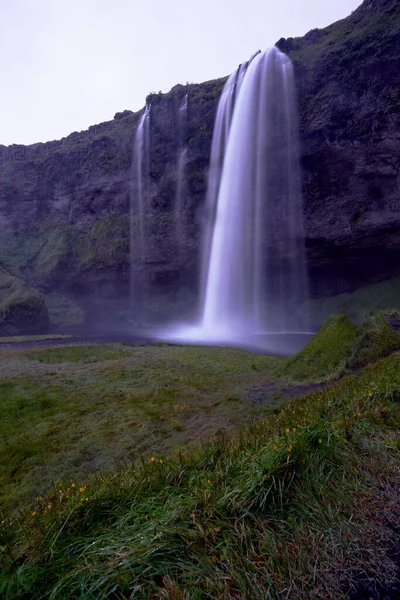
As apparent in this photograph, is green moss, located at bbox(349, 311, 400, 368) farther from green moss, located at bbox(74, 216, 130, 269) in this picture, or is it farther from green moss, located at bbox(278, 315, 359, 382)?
green moss, located at bbox(74, 216, 130, 269)

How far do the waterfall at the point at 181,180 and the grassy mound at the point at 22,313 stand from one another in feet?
59.1

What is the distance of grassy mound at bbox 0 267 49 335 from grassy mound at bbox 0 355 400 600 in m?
35.2

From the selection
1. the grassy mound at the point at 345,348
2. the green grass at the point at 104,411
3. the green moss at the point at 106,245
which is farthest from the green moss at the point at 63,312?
the grassy mound at the point at 345,348

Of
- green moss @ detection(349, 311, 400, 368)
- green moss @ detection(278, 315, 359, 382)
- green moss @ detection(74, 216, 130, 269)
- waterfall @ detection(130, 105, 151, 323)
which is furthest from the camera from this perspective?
green moss @ detection(74, 216, 130, 269)

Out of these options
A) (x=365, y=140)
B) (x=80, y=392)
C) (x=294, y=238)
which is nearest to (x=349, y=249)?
(x=294, y=238)

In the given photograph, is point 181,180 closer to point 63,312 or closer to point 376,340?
point 63,312

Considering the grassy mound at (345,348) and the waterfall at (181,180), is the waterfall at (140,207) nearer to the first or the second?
the waterfall at (181,180)

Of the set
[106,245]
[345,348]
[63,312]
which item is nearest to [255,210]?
[106,245]

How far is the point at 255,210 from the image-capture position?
1403 inches

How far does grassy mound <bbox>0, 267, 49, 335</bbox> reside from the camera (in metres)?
33.5

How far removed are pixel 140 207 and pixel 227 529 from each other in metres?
45.5

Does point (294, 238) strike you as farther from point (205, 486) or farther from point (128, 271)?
point (205, 486)

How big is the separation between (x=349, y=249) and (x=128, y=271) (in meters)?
28.8

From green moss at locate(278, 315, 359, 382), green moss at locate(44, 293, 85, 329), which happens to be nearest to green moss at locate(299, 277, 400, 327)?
green moss at locate(278, 315, 359, 382)
